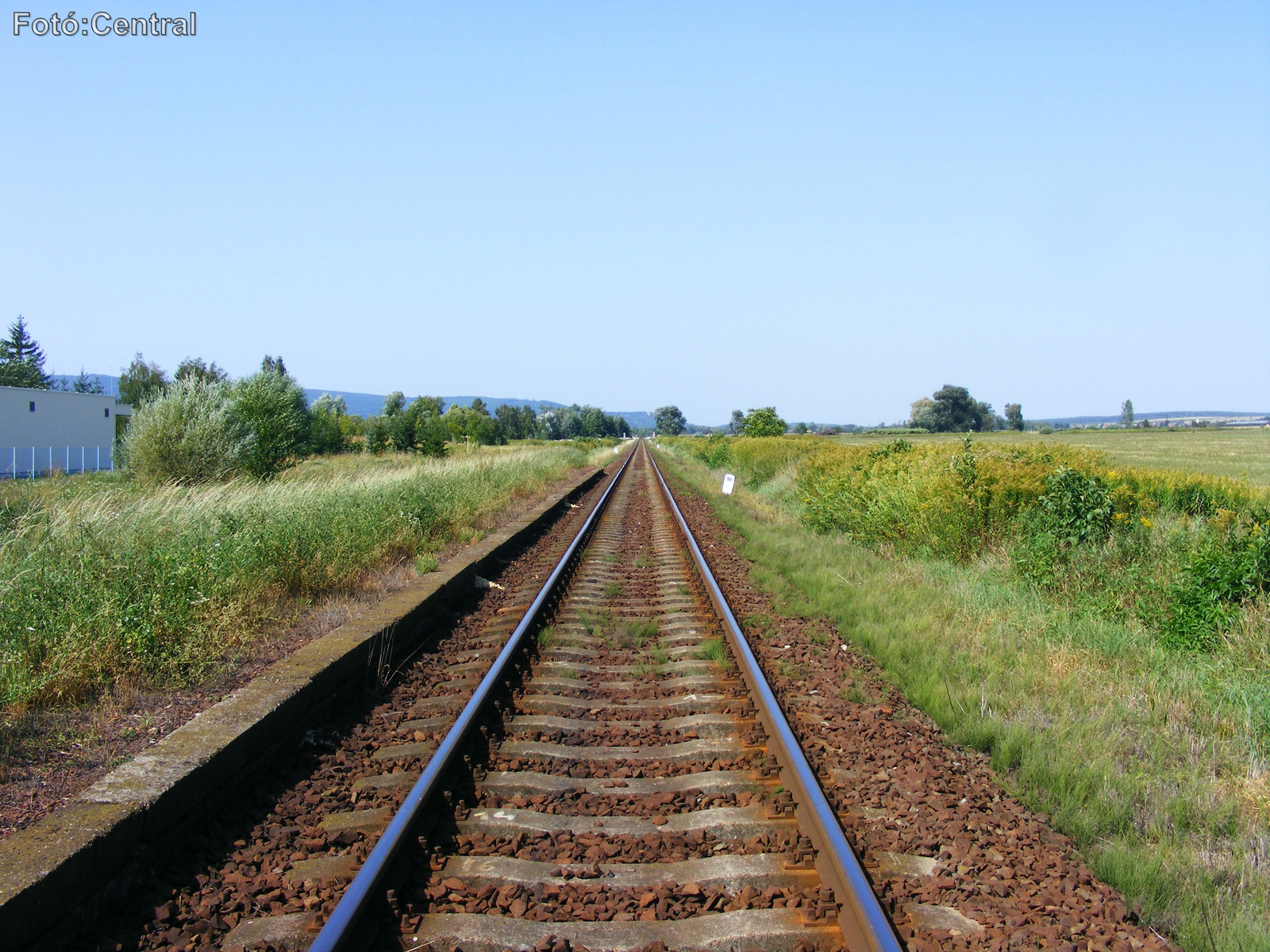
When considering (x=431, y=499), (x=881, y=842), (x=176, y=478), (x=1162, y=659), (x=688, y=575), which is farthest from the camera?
(x=176, y=478)

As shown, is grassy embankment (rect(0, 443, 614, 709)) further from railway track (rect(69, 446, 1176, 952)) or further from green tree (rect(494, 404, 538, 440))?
green tree (rect(494, 404, 538, 440))

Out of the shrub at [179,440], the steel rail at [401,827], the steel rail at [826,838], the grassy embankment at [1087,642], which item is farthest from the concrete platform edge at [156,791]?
the shrub at [179,440]

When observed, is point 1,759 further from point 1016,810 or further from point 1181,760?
point 1181,760

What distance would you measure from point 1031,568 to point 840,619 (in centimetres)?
255

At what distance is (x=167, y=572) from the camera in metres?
5.98

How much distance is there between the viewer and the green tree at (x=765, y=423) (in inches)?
1709

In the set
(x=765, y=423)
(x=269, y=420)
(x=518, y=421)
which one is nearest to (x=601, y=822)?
(x=269, y=420)

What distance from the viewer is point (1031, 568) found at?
A: 8.48 m

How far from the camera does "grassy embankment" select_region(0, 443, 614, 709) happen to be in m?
4.92

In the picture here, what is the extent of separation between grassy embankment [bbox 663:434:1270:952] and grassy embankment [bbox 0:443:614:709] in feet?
15.7

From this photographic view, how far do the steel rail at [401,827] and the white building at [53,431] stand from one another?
4447 centimetres

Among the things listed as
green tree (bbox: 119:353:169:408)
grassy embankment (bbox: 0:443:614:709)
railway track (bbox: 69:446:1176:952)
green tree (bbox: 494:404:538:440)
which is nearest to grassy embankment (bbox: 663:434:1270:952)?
railway track (bbox: 69:446:1176:952)

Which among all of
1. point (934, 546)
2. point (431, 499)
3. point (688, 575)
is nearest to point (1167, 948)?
point (688, 575)

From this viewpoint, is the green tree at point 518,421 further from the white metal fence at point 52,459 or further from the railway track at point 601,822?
the railway track at point 601,822
